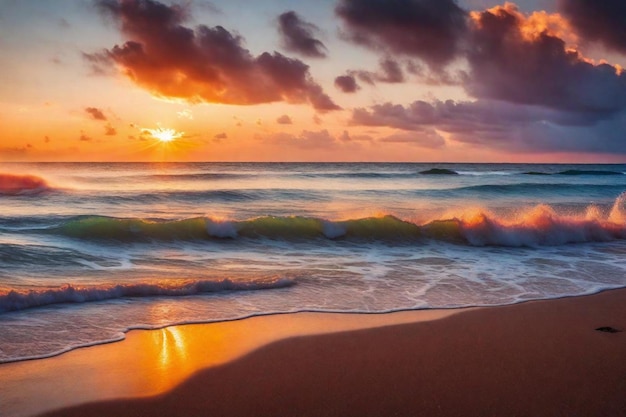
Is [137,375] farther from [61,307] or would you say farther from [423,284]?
[423,284]

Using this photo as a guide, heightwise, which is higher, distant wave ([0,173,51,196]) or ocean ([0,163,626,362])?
distant wave ([0,173,51,196])

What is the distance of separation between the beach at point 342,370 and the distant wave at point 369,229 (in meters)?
8.01

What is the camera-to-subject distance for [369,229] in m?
15.5

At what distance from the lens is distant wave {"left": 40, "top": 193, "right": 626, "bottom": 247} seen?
1420 cm

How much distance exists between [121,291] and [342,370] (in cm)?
416

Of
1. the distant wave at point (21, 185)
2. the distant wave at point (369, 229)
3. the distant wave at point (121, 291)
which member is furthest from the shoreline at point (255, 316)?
the distant wave at point (21, 185)

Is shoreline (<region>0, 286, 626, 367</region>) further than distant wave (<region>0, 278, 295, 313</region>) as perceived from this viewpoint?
No

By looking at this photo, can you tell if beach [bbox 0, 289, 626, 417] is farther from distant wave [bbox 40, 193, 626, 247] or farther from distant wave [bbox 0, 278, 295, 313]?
distant wave [bbox 40, 193, 626, 247]

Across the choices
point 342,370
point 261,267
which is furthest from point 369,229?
point 342,370

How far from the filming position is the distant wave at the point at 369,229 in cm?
1420

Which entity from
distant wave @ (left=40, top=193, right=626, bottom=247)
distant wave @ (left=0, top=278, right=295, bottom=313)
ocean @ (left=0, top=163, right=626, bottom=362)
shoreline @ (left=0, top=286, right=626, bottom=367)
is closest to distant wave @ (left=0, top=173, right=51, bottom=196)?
ocean @ (left=0, top=163, right=626, bottom=362)

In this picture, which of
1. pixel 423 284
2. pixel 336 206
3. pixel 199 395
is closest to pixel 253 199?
pixel 336 206

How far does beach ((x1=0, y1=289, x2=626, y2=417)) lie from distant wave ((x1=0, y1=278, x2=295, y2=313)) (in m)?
1.74

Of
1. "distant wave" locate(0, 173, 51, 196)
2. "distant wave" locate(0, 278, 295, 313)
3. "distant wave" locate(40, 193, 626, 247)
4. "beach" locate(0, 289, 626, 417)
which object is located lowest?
"beach" locate(0, 289, 626, 417)
